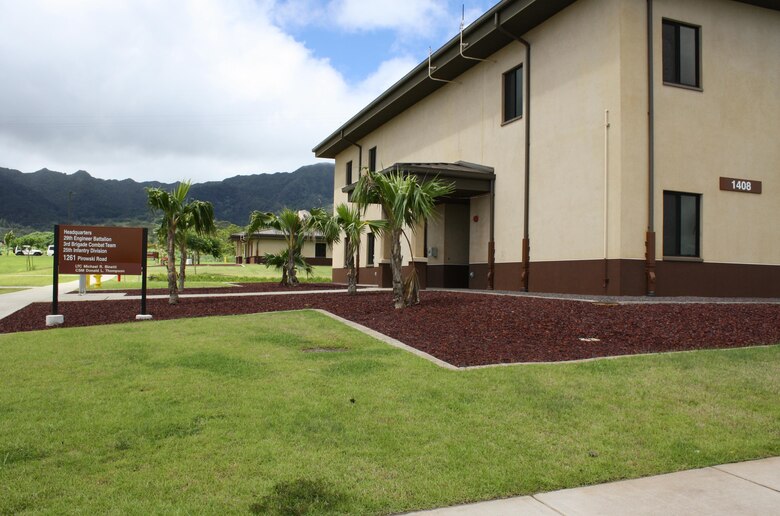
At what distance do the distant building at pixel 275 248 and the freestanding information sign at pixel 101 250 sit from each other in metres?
41.3

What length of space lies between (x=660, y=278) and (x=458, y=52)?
371 inches

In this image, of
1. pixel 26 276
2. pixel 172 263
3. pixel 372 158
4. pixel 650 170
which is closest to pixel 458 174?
pixel 650 170

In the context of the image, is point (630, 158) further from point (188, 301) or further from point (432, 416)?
point (188, 301)

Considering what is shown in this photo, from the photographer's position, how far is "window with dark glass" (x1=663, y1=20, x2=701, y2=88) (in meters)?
14.7

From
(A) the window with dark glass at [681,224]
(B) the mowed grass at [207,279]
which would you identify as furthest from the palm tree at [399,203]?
(B) the mowed grass at [207,279]

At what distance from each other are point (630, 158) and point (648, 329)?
574cm

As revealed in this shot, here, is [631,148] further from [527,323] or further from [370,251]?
[370,251]

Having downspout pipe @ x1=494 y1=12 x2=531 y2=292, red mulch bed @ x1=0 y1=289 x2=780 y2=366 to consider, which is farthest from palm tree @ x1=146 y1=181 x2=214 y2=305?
downspout pipe @ x1=494 y1=12 x2=531 y2=292

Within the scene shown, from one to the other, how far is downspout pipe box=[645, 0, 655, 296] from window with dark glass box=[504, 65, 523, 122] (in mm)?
4096

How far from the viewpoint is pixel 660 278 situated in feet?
46.2

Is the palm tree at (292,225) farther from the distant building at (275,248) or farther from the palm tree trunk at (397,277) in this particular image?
the distant building at (275,248)

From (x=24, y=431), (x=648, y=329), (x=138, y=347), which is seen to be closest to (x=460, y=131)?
(x=648, y=329)

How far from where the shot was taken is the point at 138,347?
27.7 feet

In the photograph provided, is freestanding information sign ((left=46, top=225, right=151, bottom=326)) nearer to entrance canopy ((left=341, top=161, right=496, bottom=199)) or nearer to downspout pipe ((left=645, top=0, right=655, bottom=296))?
entrance canopy ((left=341, top=161, right=496, bottom=199))
